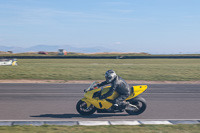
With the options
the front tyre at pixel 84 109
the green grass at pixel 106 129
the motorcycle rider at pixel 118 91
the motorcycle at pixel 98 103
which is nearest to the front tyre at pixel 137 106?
the motorcycle at pixel 98 103

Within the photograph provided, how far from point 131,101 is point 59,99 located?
4475mm

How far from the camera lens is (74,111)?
10.5 metres

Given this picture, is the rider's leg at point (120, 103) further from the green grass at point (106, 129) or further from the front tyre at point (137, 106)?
the green grass at point (106, 129)

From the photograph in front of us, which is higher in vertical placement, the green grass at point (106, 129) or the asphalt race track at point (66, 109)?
the green grass at point (106, 129)

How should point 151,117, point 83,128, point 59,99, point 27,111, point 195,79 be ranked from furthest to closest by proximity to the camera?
1. point 195,79
2. point 59,99
3. point 27,111
4. point 151,117
5. point 83,128

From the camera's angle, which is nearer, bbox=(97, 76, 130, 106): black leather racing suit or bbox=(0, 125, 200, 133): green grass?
bbox=(0, 125, 200, 133): green grass

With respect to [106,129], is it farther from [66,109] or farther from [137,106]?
[66,109]

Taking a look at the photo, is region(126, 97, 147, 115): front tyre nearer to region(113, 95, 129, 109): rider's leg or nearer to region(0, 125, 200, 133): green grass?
region(113, 95, 129, 109): rider's leg

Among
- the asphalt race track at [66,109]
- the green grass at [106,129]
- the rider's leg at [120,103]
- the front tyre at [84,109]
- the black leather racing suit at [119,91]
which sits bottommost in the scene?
the asphalt race track at [66,109]

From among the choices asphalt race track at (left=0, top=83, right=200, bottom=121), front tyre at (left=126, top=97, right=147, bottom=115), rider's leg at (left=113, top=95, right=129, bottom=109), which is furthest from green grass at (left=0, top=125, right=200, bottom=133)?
front tyre at (left=126, top=97, right=147, bottom=115)

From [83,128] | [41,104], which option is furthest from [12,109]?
[83,128]

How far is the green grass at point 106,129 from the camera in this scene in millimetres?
7411

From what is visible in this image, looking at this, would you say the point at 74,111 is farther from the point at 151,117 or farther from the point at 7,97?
the point at 7,97

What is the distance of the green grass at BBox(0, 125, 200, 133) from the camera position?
7.41m
